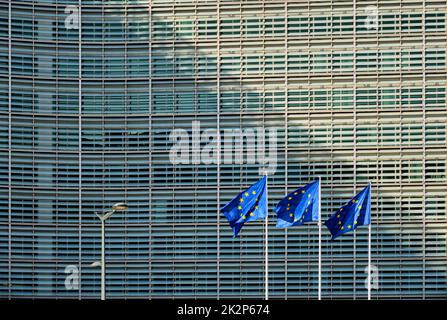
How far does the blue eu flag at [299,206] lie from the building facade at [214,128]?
3562 centimetres

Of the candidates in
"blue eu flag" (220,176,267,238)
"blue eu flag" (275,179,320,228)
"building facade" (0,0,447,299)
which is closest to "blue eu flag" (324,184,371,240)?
"blue eu flag" (275,179,320,228)

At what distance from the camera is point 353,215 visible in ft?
246

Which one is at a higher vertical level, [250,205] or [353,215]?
[250,205]

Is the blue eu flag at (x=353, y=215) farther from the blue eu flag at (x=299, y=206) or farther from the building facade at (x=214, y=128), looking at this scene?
the building facade at (x=214, y=128)

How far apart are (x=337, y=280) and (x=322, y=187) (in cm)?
955

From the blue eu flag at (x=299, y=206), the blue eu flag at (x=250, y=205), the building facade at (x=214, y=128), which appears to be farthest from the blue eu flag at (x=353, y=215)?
the building facade at (x=214, y=128)

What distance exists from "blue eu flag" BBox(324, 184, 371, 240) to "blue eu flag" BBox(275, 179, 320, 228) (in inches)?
65.6

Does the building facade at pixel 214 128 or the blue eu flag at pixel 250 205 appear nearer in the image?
the blue eu flag at pixel 250 205

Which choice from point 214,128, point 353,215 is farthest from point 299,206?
point 214,128

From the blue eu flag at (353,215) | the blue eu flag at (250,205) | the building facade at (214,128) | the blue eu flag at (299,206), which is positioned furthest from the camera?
the building facade at (214,128)

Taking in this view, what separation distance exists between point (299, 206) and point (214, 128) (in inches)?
1452

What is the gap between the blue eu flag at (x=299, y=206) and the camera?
7294 centimetres

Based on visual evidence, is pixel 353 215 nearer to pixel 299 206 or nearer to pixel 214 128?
pixel 299 206

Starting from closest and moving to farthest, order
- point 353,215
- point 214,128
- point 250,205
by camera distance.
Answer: point 250,205
point 353,215
point 214,128
